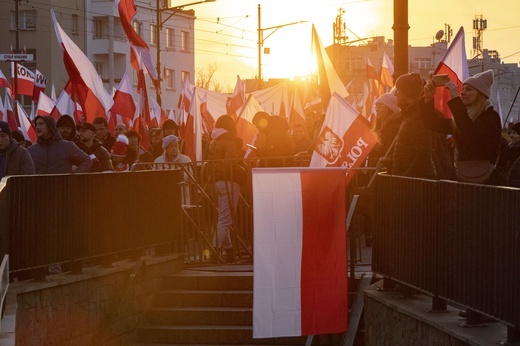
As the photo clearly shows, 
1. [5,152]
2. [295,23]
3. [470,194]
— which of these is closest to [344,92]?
[5,152]

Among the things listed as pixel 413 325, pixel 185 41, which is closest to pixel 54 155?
pixel 413 325

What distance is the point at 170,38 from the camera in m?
88.4

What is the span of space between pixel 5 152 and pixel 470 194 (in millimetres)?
6276

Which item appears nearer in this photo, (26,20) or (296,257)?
(296,257)

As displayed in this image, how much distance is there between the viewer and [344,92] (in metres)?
17.7

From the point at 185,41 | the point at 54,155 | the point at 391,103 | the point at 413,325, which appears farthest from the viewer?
the point at 185,41

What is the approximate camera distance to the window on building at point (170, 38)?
87688 millimetres

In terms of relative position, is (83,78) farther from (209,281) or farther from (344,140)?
(209,281)

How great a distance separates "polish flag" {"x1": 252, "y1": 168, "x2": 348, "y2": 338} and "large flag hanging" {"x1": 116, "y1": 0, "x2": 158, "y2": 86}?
473 inches

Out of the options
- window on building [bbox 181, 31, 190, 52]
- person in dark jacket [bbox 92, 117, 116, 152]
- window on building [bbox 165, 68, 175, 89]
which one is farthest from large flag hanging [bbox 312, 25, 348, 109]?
window on building [bbox 181, 31, 190, 52]

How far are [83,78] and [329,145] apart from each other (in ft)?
21.7

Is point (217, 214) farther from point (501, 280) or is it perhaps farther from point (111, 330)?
point (501, 280)

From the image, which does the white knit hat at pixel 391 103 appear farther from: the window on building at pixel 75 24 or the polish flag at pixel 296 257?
the window on building at pixel 75 24

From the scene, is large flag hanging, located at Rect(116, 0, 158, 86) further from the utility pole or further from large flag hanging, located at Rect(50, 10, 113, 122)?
the utility pole
